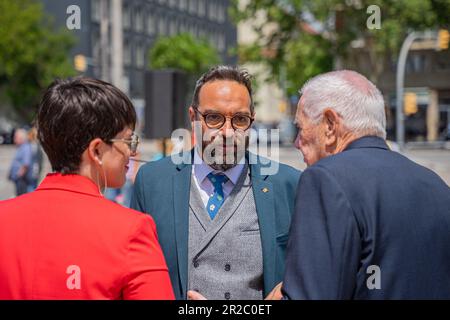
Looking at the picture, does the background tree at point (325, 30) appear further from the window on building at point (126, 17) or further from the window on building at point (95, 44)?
the window on building at point (126, 17)

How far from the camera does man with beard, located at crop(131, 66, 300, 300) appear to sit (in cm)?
315

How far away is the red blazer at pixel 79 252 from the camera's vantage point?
6.80 feet

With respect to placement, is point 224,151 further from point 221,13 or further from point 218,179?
point 221,13

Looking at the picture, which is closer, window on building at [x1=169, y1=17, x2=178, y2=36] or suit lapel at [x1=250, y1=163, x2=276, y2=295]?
suit lapel at [x1=250, y1=163, x2=276, y2=295]

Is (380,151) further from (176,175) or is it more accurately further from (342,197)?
(176,175)

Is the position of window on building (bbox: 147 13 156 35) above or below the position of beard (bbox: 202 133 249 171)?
above

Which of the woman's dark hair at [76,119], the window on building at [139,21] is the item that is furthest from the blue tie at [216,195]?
the window on building at [139,21]

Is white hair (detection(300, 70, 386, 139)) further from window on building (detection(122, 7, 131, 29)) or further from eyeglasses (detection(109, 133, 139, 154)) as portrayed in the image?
window on building (detection(122, 7, 131, 29))

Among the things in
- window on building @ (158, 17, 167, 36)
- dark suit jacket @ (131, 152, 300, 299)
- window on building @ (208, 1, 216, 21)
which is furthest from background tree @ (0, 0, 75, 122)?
dark suit jacket @ (131, 152, 300, 299)

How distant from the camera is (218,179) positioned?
3379mm

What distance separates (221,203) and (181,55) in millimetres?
66294

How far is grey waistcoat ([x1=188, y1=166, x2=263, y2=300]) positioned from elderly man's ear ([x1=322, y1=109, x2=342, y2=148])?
758mm

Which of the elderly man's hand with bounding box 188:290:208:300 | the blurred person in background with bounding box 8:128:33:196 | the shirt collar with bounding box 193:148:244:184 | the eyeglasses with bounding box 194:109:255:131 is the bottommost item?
the blurred person in background with bounding box 8:128:33:196

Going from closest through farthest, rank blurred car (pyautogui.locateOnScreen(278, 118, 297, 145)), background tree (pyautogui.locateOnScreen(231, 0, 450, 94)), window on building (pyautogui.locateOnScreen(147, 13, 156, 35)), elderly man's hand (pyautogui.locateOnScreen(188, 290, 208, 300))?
elderly man's hand (pyautogui.locateOnScreen(188, 290, 208, 300))
background tree (pyautogui.locateOnScreen(231, 0, 450, 94))
blurred car (pyautogui.locateOnScreen(278, 118, 297, 145))
window on building (pyautogui.locateOnScreen(147, 13, 156, 35))
